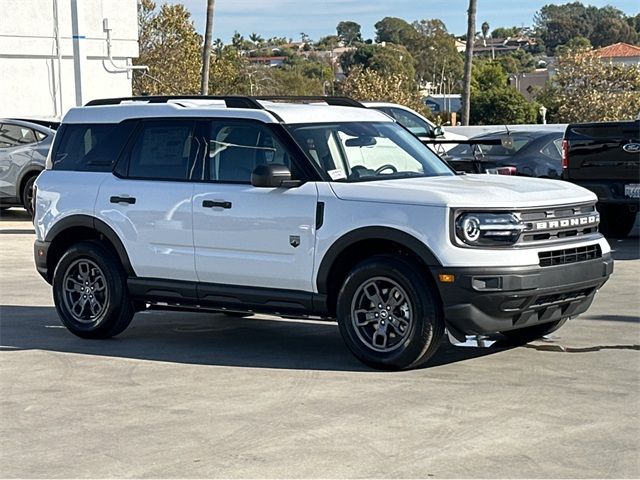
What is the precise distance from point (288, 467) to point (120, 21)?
94.3ft

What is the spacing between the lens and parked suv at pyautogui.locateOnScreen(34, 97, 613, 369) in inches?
320

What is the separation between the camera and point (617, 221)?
17281 millimetres

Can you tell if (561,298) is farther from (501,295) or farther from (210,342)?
(210,342)

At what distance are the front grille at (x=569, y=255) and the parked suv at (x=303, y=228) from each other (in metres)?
0.01

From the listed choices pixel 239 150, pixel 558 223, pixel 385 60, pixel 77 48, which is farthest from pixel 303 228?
pixel 385 60

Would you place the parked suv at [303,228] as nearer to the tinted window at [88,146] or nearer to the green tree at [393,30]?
the tinted window at [88,146]

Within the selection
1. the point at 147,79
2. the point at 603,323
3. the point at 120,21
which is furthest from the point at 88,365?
the point at 147,79

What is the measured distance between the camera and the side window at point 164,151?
9516mm

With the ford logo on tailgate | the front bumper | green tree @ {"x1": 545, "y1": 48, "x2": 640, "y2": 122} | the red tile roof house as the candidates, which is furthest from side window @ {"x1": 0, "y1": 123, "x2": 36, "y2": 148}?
the red tile roof house

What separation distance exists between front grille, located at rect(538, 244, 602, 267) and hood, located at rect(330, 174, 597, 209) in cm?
34

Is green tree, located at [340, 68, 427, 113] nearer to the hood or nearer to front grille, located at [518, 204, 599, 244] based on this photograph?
the hood

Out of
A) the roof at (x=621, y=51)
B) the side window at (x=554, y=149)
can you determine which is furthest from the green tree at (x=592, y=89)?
the roof at (x=621, y=51)

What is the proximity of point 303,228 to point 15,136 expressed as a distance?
12.8 metres

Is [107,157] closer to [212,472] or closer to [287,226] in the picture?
[287,226]
